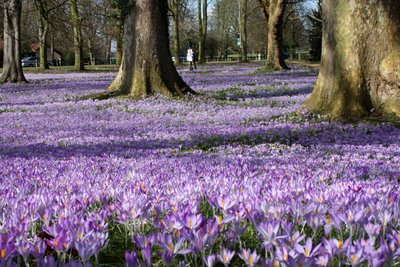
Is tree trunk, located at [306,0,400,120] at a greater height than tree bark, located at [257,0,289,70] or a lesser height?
lesser

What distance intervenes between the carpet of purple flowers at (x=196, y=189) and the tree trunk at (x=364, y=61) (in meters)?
0.71

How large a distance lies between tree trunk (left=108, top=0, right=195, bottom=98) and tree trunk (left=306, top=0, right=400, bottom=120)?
6.76 m

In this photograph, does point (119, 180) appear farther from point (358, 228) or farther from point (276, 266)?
point (276, 266)

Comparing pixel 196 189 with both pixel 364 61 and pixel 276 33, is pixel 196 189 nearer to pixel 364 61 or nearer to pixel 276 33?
pixel 364 61

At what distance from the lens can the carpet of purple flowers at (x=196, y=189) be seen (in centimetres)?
185

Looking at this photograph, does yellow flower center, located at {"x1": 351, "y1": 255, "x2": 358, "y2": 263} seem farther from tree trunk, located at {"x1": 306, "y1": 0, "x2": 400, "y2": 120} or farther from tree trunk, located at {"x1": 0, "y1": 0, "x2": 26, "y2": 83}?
tree trunk, located at {"x1": 0, "y1": 0, "x2": 26, "y2": 83}

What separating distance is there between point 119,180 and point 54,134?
5.80 metres

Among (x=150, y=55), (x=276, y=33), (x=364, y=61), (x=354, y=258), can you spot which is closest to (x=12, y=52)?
(x=150, y=55)

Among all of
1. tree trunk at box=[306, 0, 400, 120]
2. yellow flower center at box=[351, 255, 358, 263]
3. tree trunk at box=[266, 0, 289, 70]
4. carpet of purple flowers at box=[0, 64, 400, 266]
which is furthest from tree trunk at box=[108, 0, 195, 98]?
tree trunk at box=[266, 0, 289, 70]

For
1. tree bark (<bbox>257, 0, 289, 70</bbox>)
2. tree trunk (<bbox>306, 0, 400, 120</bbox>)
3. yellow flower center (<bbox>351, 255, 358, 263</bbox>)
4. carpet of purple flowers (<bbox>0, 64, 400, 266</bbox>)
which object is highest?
tree bark (<bbox>257, 0, 289, 70</bbox>)

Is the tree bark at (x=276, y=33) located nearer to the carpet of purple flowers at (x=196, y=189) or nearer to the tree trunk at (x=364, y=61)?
the carpet of purple flowers at (x=196, y=189)

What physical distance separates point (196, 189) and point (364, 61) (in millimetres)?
7345

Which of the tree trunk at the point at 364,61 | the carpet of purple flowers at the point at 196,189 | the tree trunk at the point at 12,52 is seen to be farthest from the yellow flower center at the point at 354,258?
the tree trunk at the point at 12,52

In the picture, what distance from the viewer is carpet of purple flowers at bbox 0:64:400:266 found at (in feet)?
6.07
